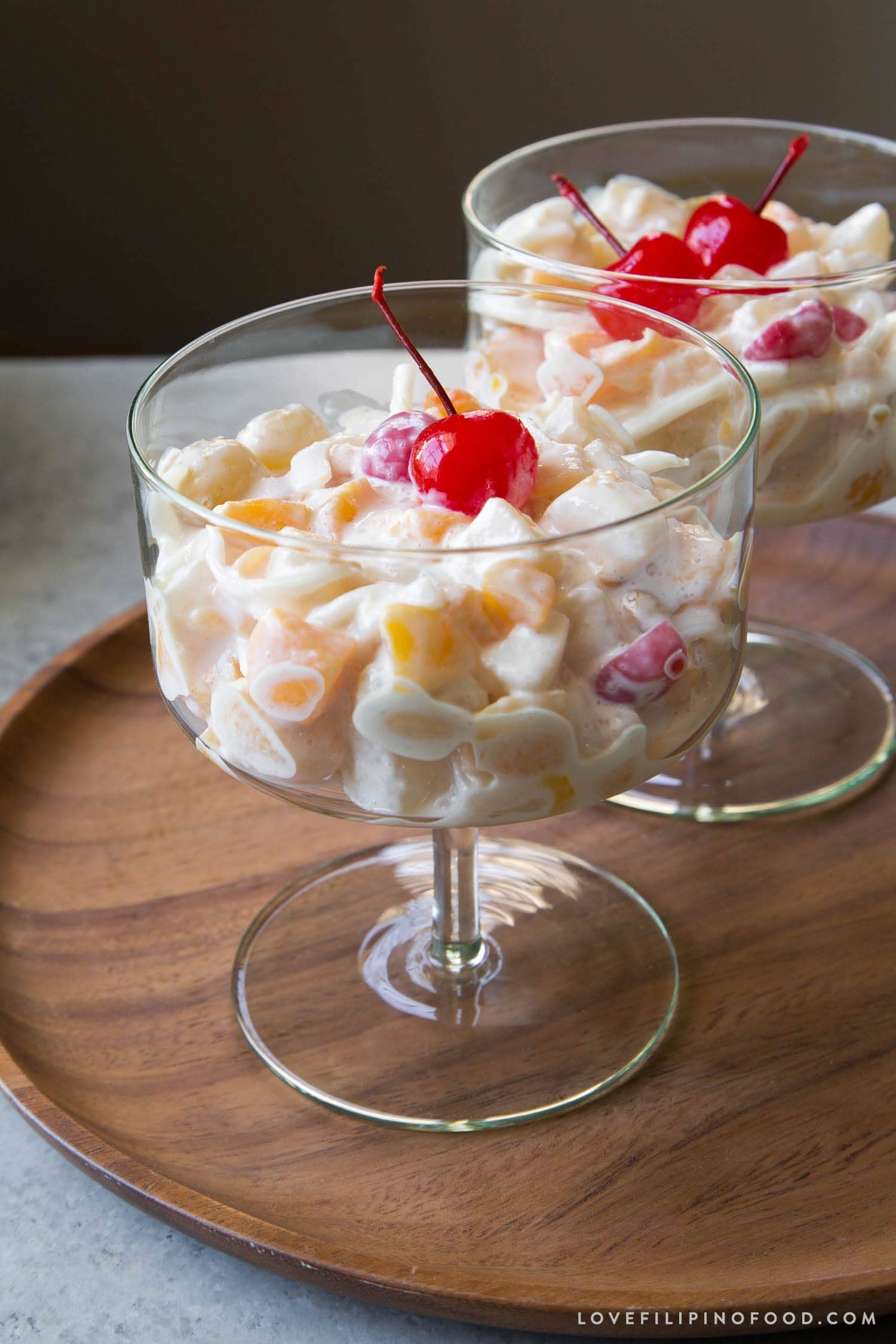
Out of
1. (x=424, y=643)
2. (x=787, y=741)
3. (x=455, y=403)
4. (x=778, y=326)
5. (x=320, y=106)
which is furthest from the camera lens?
(x=320, y=106)

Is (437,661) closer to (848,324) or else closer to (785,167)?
(848,324)

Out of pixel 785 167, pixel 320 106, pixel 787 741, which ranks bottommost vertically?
pixel 787 741

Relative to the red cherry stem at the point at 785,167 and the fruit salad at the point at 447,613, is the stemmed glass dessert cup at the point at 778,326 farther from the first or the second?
the fruit salad at the point at 447,613

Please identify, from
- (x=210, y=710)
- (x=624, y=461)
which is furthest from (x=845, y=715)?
(x=210, y=710)

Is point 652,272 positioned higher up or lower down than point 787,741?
higher up

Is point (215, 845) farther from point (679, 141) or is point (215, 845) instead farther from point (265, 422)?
point (679, 141)

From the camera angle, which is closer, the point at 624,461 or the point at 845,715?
the point at 624,461

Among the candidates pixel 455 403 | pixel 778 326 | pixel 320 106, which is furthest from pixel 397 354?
pixel 320 106
